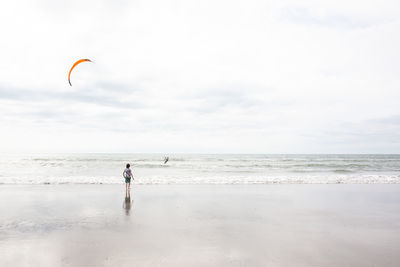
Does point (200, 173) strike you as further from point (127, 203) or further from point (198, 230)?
point (198, 230)

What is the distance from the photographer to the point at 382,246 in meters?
6.29

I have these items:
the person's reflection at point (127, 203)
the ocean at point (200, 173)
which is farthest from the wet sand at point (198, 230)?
the ocean at point (200, 173)

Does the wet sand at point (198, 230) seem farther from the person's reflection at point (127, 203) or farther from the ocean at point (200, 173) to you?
the ocean at point (200, 173)

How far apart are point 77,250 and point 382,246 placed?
7076 mm

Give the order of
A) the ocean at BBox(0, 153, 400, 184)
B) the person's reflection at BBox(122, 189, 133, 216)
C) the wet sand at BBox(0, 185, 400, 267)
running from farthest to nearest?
the ocean at BBox(0, 153, 400, 184)
the person's reflection at BBox(122, 189, 133, 216)
the wet sand at BBox(0, 185, 400, 267)

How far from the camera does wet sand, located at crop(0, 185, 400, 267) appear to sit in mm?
5516

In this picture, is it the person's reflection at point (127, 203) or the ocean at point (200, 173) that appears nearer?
the person's reflection at point (127, 203)

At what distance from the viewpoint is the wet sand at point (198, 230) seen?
5.52 m

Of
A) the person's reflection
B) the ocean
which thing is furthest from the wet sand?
the ocean

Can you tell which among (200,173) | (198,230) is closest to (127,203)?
(198,230)

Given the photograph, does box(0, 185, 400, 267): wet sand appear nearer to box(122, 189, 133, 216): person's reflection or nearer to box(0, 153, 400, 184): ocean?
box(122, 189, 133, 216): person's reflection

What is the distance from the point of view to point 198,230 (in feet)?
24.5

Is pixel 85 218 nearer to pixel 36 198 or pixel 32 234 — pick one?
pixel 32 234

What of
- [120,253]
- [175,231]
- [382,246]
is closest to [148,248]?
[120,253]
